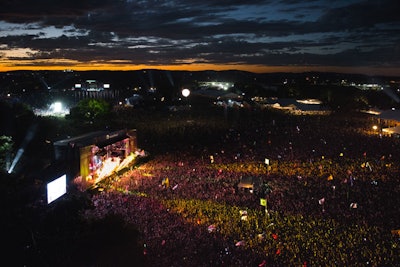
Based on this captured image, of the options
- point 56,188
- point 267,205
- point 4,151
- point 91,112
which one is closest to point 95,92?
point 91,112

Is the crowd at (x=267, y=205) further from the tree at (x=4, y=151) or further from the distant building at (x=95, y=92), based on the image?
the distant building at (x=95, y=92)

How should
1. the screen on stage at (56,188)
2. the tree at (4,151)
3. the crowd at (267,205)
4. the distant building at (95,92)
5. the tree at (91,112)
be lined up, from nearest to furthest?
the crowd at (267,205)
the screen on stage at (56,188)
the tree at (4,151)
the tree at (91,112)
the distant building at (95,92)

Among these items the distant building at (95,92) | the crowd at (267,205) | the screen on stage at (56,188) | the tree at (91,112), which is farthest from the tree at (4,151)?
the distant building at (95,92)

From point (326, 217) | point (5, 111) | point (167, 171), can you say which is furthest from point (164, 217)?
point (5, 111)

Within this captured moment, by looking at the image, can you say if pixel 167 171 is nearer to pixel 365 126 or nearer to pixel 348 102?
pixel 365 126

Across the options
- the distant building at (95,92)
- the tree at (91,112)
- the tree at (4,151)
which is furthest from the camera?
the distant building at (95,92)

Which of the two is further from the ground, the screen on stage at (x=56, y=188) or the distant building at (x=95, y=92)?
the screen on stage at (x=56, y=188)
